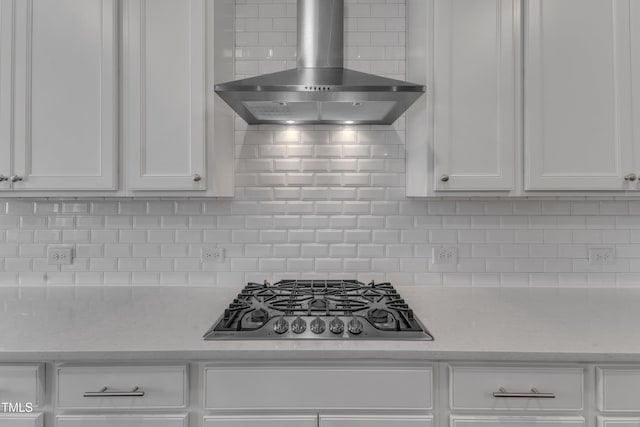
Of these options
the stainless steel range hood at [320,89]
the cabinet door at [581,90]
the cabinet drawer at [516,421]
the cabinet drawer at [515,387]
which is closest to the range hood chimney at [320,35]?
the stainless steel range hood at [320,89]

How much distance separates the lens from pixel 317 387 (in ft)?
3.92

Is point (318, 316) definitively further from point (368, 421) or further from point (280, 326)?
point (368, 421)

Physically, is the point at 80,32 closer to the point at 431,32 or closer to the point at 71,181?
the point at 71,181

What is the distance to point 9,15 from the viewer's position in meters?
1.64

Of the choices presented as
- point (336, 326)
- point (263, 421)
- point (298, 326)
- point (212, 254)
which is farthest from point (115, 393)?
point (212, 254)

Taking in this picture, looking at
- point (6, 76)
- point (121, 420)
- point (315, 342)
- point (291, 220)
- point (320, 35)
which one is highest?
point (320, 35)

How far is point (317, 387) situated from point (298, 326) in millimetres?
199

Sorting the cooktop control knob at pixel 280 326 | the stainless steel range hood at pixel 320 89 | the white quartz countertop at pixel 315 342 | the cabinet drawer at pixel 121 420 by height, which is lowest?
the cabinet drawer at pixel 121 420

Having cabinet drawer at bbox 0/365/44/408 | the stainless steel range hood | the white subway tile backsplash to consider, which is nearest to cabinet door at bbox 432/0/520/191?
the stainless steel range hood

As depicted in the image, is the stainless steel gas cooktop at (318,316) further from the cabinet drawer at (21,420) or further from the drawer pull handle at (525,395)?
the cabinet drawer at (21,420)

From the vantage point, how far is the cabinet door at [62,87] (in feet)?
5.41

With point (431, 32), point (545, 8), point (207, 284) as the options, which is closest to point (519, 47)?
point (545, 8)

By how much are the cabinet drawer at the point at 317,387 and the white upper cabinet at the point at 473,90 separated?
2.78ft

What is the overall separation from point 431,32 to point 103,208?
1840 mm
